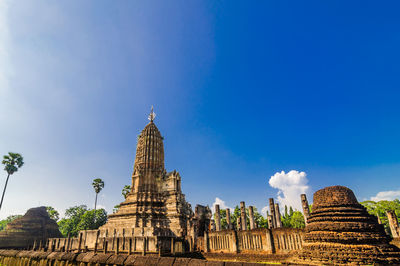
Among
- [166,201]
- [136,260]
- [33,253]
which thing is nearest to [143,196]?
[166,201]

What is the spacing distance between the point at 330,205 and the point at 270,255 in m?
13.8

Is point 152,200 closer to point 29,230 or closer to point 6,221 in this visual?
point 29,230

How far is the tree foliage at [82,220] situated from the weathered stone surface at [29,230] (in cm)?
513

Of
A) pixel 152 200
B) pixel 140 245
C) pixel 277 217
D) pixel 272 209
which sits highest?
pixel 152 200

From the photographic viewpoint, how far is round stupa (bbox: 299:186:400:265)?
4.47 metres

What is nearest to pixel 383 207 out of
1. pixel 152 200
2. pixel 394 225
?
pixel 394 225

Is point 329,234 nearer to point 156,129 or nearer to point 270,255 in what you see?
point 270,255

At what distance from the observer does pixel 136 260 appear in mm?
5590

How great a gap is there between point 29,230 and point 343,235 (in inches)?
2176

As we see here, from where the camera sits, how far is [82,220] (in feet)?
160

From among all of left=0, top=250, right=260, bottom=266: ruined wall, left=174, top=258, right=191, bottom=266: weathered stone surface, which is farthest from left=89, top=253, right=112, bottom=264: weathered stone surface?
left=174, top=258, right=191, bottom=266: weathered stone surface

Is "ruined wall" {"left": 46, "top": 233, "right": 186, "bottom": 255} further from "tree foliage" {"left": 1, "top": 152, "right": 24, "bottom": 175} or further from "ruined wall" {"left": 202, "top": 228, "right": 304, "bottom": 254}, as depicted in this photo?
"tree foliage" {"left": 1, "top": 152, "right": 24, "bottom": 175}

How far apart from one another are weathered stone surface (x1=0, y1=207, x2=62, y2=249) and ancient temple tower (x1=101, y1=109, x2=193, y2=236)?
23799 mm

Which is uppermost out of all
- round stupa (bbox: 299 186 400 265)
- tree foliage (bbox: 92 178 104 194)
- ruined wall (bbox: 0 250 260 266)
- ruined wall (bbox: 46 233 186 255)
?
tree foliage (bbox: 92 178 104 194)
